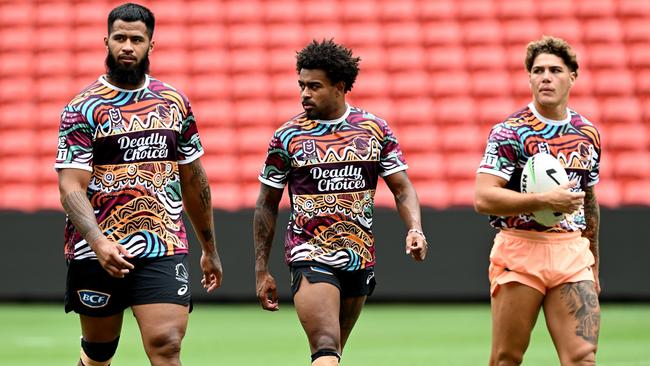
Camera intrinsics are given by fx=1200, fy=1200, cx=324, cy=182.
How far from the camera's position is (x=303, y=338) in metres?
11.8

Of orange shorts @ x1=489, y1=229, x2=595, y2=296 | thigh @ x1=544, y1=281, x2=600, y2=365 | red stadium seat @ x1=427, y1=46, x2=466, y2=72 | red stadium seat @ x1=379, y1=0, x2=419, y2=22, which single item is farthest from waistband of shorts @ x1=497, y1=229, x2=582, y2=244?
red stadium seat @ x1=379, y1=0, x2=419, y2=22

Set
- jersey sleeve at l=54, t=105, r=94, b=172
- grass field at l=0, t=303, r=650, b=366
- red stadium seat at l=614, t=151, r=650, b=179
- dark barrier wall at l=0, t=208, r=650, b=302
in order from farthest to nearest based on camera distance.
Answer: red stadium seat at l=614, t=151, r=650, b=179 < dark barrier wall at l=0, t=208, r=650, b=302 < grass field at l=0, t=303, r=650, b=366 < jersey sleeve at l=54, t=105, r=94, b=172

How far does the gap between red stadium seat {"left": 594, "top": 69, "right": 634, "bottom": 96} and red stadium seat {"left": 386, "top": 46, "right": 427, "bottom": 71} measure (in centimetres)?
245

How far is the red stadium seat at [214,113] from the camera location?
1653 centimetres

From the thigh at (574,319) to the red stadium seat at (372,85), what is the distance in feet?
33.3

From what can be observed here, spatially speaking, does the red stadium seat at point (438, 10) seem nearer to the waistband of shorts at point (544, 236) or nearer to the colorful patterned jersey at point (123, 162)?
the waistband of shorts at point (544, 236)

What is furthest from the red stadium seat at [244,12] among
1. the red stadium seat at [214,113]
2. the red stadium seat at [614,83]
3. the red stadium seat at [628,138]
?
the red stadium seat at [628,138]

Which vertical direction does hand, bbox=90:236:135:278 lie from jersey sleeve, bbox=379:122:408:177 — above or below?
below

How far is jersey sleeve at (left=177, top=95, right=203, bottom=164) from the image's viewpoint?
6.75 metres

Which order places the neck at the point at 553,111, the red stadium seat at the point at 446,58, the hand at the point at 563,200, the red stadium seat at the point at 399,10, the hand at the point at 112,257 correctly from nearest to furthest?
the hand at the point at 112,257, the hand at the point at 563,200, the neck at the point at 553,111, the red stadium seat at the point at 446,58, the red stadium seat at the point at 399,10

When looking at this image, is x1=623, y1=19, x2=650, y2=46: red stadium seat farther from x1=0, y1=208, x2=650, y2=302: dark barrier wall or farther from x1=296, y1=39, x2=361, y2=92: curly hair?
x1=296, y1=39, x2=361, y2=92: curly hair

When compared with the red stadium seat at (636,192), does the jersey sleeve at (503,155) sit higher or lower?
higher

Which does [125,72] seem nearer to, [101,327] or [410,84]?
[101,327]

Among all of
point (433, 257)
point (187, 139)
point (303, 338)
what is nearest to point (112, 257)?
point (187, 139)
